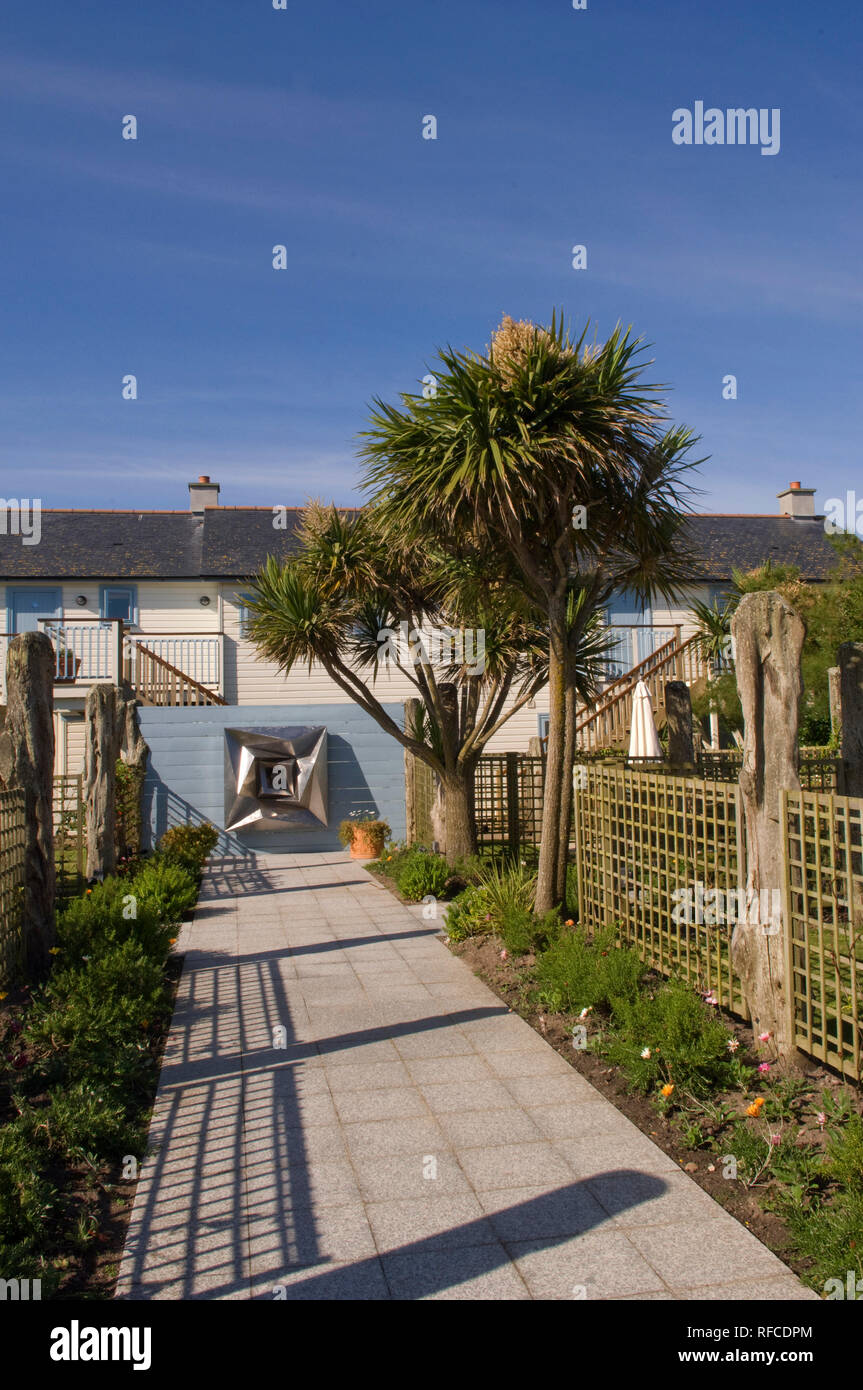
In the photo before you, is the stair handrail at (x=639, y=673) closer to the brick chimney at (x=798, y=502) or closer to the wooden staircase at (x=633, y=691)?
the wooden staircase at (x=633, y=691)

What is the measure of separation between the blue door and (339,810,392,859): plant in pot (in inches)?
369

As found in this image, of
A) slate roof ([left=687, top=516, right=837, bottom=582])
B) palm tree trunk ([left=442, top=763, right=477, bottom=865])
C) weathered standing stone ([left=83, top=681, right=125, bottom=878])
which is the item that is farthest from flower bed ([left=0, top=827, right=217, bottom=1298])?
slate roof ([left=687, top=516, right=837, bottom=582])

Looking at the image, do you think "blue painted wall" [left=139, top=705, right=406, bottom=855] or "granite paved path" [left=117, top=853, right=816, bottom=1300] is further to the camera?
"blue painted wall" [left=139, top=705, right=406, bottom=855]

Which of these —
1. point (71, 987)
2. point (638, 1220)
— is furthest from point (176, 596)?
point (638, 1220)

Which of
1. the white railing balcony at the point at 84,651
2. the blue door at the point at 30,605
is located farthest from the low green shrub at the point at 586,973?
the blue door at the point at 30,605

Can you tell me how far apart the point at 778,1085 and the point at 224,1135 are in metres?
2.67

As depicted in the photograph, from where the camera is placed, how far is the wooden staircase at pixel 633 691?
1683cm

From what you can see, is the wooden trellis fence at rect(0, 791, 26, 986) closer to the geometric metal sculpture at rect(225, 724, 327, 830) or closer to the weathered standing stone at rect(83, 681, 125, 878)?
the weathered standing stone at rect(83, 681, 125, 878)

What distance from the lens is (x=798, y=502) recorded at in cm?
2816

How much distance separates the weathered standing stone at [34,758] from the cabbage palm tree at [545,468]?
3090 millimetres

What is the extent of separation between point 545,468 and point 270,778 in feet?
32.8

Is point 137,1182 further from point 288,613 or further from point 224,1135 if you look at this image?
point 288,613

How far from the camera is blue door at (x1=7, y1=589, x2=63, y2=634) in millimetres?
21109
